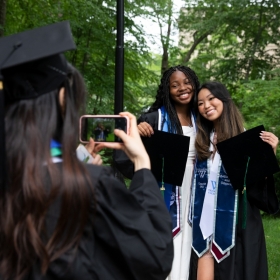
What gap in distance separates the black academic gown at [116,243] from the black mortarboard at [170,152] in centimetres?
203

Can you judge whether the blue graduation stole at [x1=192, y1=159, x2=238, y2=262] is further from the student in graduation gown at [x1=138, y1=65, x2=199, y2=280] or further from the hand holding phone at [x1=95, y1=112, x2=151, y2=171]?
the hand holding phone at [x1=95, y1=112, x2=151, y2=171]

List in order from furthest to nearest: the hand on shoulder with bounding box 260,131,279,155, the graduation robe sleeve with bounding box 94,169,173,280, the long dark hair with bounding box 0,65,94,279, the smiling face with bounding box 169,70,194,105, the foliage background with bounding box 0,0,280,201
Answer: the foliage background with bounding box 0,0,280,201 → the smiling face with bounding box 169,70,194,105 → the hand on shoulder with bounding box 260,131,279,155 → the graduation robe sleeve with bounding box 94,169,173,280 → the long dark hair with bounding box 0,65,94,279

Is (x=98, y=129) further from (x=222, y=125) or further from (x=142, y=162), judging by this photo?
(x=222, y=125)

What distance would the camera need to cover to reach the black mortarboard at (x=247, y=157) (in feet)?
11.8

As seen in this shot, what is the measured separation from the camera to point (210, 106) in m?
3.74

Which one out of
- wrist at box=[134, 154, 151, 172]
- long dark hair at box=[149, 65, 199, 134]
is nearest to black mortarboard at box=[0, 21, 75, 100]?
wrist at box=[134, 154, 151, 172]

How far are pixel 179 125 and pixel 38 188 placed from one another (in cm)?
258

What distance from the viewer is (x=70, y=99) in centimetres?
154

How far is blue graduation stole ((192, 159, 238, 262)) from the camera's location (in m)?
3.79

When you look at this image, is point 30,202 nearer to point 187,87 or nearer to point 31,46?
point 31,46

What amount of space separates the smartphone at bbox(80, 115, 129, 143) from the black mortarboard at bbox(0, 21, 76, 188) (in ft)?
1.44

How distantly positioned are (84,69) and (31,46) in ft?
25.2

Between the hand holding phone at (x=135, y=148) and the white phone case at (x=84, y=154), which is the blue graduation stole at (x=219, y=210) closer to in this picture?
the white phone case at (x=84, y=154)

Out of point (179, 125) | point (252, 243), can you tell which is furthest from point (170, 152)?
point (252, 243)
